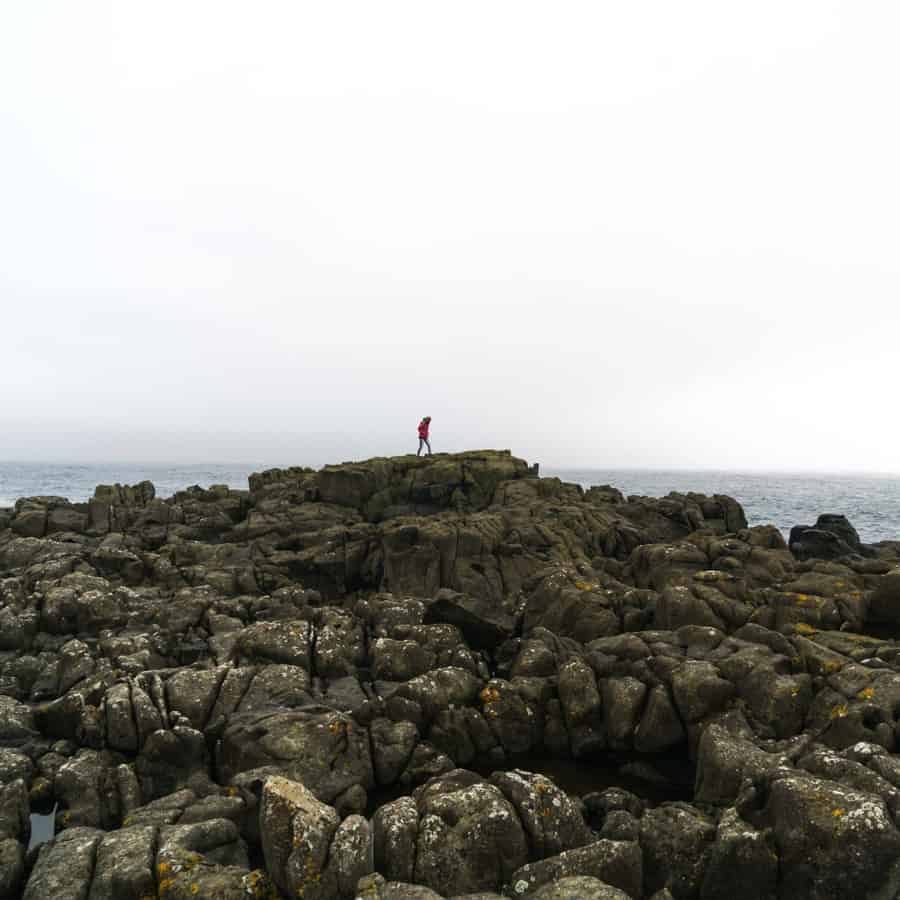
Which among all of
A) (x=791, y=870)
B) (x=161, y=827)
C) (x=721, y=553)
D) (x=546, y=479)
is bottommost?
(x=161, y=827)

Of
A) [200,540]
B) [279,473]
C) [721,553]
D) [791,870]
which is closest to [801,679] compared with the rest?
[791,870]

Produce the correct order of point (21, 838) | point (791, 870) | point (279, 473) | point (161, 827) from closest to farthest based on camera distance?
1. point (791, 870)
2. point (161, 827)
3. point (21, 838)
4. point (279, 473)

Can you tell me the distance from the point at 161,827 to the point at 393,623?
46.7 feet

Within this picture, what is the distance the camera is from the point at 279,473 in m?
62.9

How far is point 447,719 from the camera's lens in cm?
1944

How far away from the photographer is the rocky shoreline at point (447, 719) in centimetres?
1141

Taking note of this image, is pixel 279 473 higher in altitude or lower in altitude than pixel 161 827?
higher

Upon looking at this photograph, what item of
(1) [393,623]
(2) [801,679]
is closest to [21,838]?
(1) [393,623]

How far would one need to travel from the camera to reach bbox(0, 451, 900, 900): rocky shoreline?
11.4m

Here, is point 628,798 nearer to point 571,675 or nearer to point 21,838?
point 571,675

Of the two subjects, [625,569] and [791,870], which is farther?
[625,569]

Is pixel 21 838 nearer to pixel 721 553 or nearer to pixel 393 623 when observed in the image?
pixel 393 623

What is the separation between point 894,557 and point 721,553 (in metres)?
18.5

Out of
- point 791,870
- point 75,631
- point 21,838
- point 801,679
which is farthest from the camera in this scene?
point 75,631
